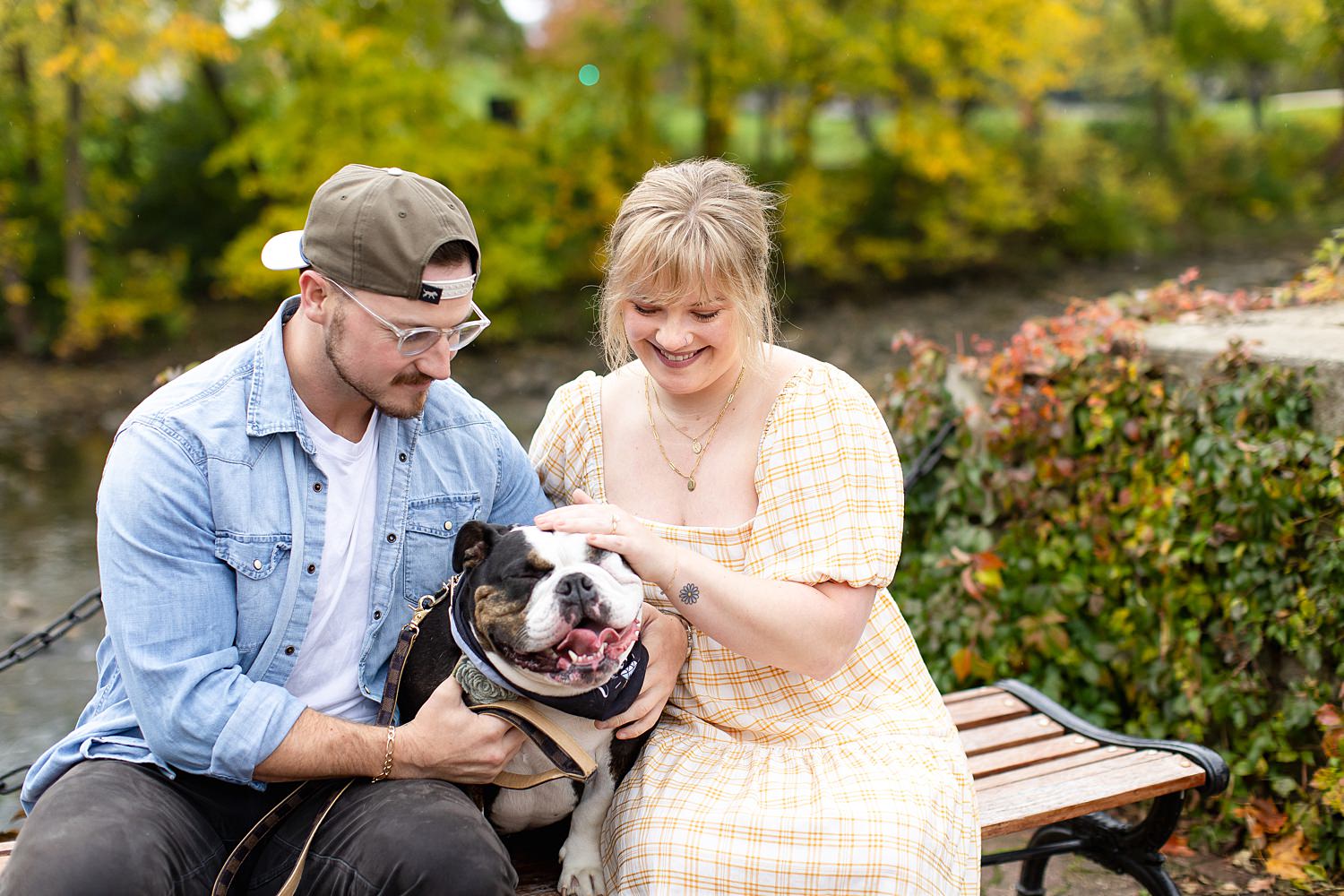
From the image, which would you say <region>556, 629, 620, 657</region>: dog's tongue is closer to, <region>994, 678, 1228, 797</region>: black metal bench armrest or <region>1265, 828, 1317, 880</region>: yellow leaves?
<region>994, 678, 1228, 797</region>: black metal bench armrest

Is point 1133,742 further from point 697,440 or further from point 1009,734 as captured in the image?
point 697,440

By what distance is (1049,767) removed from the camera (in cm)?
339

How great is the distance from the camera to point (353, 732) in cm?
249

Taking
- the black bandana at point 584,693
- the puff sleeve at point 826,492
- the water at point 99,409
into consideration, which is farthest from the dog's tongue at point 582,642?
the water at point 99,409

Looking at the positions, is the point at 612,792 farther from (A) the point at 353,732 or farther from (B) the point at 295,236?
(B) the point at 295,236

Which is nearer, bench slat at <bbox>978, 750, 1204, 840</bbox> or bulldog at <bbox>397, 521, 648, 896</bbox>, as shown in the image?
bulldog at <bbox>397, 521, 648, 896</bbox>

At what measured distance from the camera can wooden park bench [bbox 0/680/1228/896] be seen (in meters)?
3.10

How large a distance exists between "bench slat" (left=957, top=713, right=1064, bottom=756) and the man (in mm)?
1233

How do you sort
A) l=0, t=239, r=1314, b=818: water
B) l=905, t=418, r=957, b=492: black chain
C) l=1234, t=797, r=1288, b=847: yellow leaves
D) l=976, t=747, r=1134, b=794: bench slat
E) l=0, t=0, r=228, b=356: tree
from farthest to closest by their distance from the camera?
l=0, t=0, r=228, b=356: tree → l=0, t=239, r=1314, b=818: water → l=905, t=418, r=957, b=492: black chain → l=1234, t=797, r=1288, b=847: yellow leaves → l=976, t=747, r=1134, b=794: bench slat

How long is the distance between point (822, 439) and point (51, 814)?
5.87 ft

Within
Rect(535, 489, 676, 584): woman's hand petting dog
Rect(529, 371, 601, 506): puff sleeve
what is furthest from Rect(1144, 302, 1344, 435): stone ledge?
Rect(535, 489, 676, 584): woman's hand petting dog

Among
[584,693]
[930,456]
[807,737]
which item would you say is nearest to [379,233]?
[584,693]

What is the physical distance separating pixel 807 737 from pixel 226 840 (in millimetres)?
1316

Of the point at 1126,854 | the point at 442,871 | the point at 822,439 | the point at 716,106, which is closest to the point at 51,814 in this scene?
the point at 442,871
